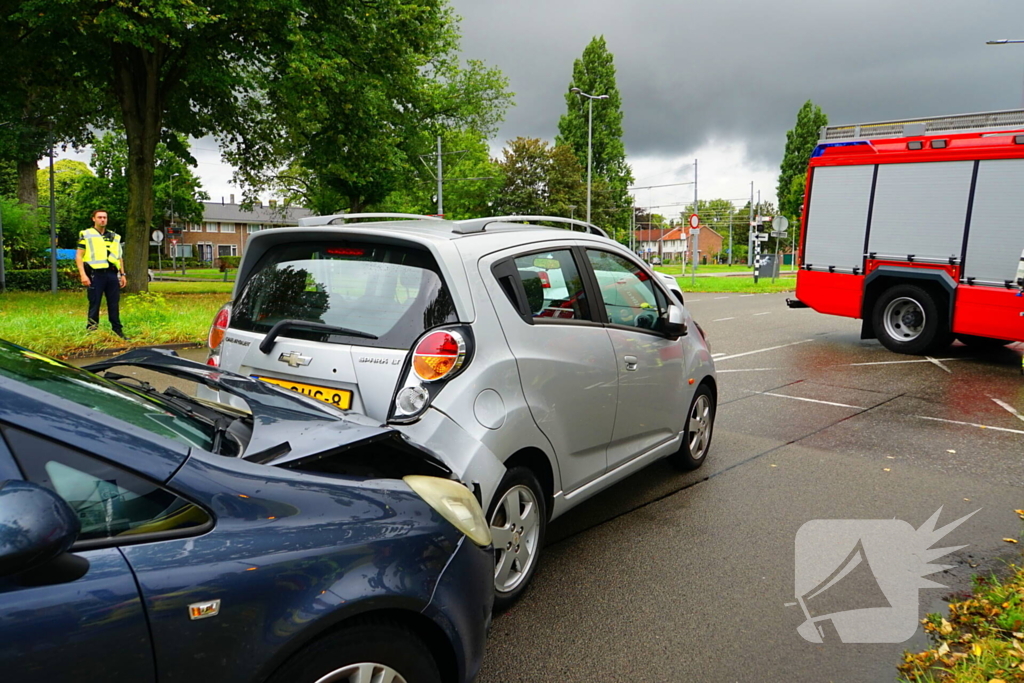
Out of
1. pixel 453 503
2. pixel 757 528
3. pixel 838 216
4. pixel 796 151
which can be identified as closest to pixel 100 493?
pixel 453 503

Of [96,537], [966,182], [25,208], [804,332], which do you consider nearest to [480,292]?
[96,537]

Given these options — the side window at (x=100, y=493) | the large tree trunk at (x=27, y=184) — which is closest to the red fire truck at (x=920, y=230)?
the side window at (x=100, y=493)

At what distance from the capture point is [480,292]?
3457mm

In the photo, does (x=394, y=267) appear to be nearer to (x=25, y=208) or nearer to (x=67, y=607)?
(x=67, y=607)

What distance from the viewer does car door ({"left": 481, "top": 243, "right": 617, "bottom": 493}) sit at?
11.7 feet

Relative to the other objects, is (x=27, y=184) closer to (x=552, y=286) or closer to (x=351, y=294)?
(x=351, y=294)

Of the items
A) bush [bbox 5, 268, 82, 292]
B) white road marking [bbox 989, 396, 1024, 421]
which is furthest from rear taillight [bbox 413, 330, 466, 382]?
bush [bbox 5, 268, 82, 292]

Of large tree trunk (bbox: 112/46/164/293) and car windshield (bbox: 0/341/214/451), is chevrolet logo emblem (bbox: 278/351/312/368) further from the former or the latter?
large tree trunk (bbox: 112/46/164/293)

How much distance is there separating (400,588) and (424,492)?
332mm

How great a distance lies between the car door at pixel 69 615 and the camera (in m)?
1.47

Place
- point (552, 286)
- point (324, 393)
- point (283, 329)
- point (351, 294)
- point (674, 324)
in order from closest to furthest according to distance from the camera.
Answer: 1. point (324, 393)
2. point (351, 294)
3. point (283, 329)
4. point (552, 286)
5. point (674, 324)

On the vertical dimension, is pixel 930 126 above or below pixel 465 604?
above

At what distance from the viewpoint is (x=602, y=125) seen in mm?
65250

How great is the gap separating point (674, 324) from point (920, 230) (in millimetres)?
8281
